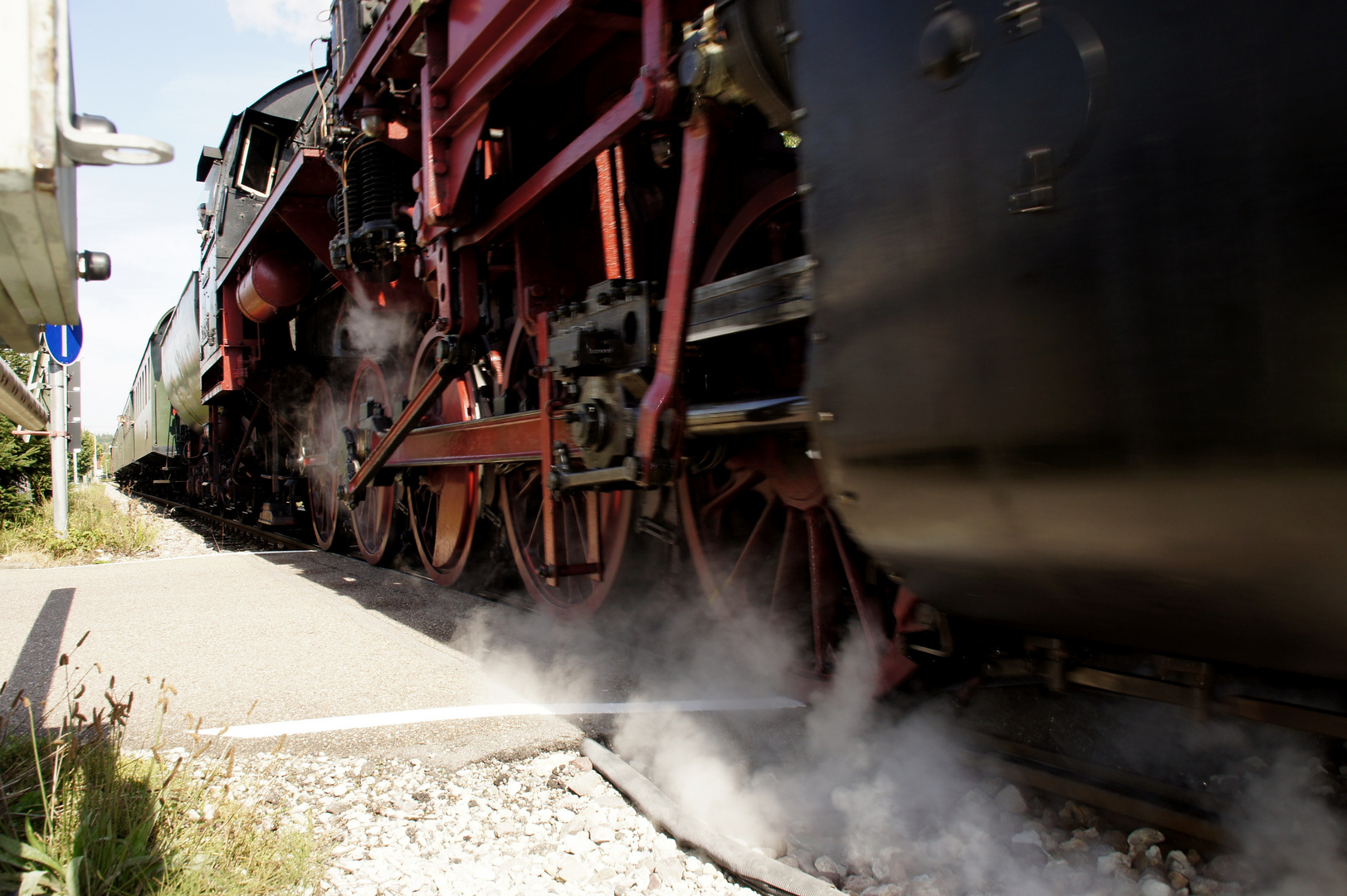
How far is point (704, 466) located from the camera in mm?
2410

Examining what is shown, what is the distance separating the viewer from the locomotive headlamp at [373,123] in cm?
365

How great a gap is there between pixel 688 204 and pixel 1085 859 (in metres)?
1.54

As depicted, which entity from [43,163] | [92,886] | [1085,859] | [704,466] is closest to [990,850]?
[1085,859]

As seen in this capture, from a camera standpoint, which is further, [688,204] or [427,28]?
[427,28]

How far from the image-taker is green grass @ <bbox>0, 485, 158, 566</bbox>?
6.52 m

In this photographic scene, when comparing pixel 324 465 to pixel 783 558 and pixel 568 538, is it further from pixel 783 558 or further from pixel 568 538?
pixel 783 558

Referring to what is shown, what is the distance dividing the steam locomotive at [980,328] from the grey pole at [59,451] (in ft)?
19.6

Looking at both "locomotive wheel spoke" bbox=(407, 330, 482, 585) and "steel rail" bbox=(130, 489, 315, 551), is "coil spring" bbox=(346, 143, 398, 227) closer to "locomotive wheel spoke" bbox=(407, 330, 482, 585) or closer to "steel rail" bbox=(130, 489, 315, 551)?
"locomotive wheel spoke" bbox=(407, 330, 482, 585)

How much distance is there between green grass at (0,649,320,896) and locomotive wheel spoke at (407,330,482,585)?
2347mm

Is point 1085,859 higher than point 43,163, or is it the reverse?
point 43,163

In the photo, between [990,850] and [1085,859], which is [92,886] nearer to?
[990,850]

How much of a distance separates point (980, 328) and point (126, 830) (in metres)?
1.68

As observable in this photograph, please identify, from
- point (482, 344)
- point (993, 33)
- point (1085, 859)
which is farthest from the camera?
point (482, 344)

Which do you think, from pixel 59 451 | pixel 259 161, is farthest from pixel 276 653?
pixel 259 161
